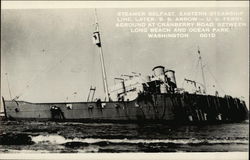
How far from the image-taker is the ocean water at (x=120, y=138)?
6.21ft

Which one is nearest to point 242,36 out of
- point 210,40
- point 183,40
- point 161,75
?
point 210,40

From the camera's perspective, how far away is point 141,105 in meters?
2.03

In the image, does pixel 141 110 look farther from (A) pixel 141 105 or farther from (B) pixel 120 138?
(B) pixel 120 138

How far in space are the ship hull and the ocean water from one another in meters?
0.05

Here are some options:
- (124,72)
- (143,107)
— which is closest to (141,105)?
(143,107)

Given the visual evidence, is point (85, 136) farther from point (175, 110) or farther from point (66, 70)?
point (175, 110)

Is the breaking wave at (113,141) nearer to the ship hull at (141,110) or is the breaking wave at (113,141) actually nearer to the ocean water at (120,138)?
the ocean water at (120,138)

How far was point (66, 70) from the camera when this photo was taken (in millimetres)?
1969

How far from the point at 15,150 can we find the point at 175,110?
3.00 ft

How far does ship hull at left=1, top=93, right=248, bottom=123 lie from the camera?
1.98 metres

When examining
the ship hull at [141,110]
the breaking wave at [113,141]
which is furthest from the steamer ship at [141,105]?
the breaking wave at [113,141]

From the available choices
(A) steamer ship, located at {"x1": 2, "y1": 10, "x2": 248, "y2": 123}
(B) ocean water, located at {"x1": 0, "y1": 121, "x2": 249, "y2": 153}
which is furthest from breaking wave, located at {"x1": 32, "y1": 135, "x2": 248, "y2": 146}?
(A) steamer ship, located at {"x1": 2, "y1": 10, "x2": 248, "y2": 123}

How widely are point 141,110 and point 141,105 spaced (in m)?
0.03

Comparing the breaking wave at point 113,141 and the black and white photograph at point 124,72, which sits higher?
the black and white photograph at point 124,72
